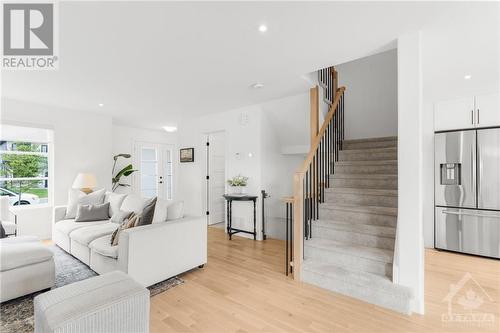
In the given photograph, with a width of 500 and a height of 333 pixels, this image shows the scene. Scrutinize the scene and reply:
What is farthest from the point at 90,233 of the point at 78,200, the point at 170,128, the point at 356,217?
the point at 170,128

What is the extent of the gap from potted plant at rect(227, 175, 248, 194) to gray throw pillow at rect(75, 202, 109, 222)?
2158 millimetres

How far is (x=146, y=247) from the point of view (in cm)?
252

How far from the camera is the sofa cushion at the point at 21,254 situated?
7.32 ft

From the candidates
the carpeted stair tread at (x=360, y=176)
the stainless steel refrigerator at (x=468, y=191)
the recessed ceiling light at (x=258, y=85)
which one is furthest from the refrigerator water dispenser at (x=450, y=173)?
the recessed ceiling light at (x=258, y=85)

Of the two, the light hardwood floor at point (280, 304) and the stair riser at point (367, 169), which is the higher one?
the stair riser at point (367, 169)

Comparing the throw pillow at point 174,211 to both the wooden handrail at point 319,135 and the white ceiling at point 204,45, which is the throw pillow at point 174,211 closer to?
the wooden handrail at point 319,135

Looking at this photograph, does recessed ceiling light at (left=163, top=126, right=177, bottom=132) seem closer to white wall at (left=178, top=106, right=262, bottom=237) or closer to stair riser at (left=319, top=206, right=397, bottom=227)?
white wall at (left=178, top=106, right=262, bottom=237)

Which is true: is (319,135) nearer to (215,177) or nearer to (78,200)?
(215,177)

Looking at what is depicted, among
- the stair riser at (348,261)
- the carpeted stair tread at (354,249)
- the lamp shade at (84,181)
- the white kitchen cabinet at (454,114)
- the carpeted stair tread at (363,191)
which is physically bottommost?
the stair riser at (348,261)

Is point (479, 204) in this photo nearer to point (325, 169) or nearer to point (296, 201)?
point (325, 169)

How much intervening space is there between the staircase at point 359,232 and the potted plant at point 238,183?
1.61 metres

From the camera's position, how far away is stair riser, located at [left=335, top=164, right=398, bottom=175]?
11.9 feet

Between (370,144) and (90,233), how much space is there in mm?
4528

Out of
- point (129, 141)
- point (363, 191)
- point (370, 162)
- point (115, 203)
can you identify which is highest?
point (129, 141)
